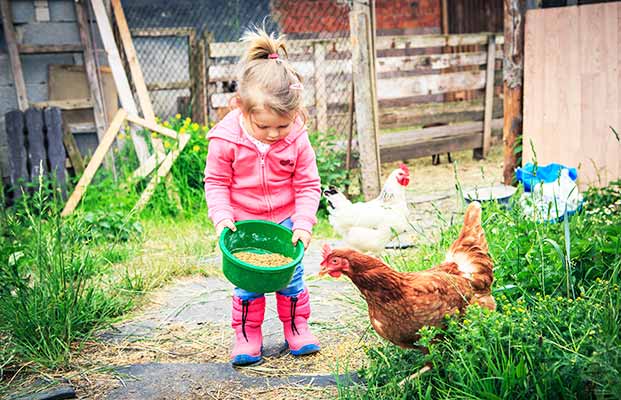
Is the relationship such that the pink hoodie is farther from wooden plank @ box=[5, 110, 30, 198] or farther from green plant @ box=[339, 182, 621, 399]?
wooden plank @ box=[5, 110, 30, 198]

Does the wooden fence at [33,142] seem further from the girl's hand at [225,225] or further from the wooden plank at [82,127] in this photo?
the girl's hand at [225,225]

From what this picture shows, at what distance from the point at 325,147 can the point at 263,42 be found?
4121 mm

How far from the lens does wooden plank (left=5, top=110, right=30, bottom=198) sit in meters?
6.79

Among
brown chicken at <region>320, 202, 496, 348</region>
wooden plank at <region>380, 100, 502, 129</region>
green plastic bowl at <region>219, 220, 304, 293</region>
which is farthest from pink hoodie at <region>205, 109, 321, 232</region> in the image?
wooden plank at <region>380, 100, 502, 129</region>

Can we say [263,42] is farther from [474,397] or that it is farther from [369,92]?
[369,92]

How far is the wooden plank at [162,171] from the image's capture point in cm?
627

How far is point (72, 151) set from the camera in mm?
7062

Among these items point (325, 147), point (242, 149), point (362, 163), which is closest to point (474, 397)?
point (242, 149)

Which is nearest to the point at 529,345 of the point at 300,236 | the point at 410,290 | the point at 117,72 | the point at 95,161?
the point at 410,290

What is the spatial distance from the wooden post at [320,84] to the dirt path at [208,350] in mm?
3788

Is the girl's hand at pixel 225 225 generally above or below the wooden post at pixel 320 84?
below

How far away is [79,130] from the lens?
291 inches

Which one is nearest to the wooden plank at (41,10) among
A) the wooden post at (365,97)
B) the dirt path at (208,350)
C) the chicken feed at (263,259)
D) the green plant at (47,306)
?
the wooden post at (365,97)

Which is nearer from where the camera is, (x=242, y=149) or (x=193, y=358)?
(x=242, y=149)
